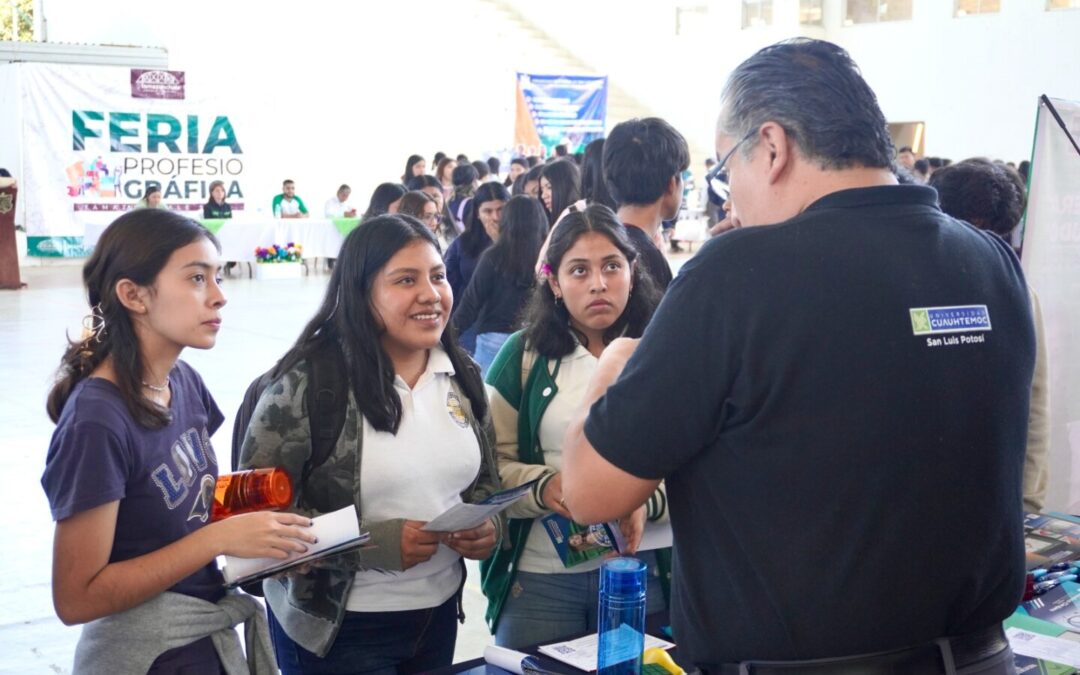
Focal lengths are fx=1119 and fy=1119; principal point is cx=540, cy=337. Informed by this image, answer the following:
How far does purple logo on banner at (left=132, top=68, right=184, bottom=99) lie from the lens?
50.7 ft

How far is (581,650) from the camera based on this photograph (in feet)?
6.84

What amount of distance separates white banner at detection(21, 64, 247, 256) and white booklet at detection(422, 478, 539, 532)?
1436cm

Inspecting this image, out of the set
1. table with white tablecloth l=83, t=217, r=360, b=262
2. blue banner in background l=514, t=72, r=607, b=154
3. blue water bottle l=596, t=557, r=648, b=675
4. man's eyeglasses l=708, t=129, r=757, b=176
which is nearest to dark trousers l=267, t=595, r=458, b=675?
blue water bottle l=596, t=557, r=648, b=675

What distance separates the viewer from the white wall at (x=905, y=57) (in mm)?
17359

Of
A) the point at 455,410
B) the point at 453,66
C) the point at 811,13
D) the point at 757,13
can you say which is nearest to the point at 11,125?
the point at 453,66

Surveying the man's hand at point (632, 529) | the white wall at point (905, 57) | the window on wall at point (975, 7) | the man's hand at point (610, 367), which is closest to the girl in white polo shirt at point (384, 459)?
the man's hand at point (632, 529)

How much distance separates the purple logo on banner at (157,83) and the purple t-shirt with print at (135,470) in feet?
47.6

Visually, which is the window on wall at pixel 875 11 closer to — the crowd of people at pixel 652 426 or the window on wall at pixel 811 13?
the window on wall at pixel 811 13

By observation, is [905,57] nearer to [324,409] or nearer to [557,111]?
[557,111]

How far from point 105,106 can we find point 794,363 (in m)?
15.7

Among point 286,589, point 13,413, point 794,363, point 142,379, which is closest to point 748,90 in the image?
point 794,363

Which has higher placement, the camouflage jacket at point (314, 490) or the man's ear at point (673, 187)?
the man's ear at point (673, 187)

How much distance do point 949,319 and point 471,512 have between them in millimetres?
982

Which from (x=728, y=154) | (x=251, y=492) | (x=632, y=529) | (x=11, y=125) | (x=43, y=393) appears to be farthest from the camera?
(x=11, y=125)
